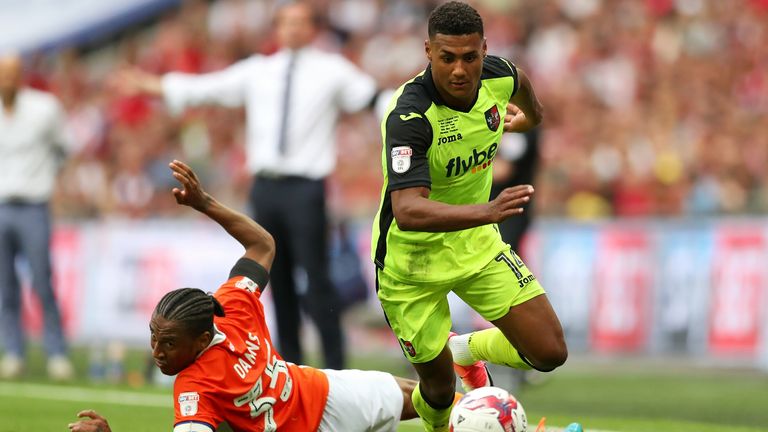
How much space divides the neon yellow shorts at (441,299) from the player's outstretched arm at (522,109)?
0.75 meters

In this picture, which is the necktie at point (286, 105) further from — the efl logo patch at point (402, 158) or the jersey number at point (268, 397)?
the efl logo patch at point (402, 158)

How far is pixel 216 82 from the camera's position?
430 inches

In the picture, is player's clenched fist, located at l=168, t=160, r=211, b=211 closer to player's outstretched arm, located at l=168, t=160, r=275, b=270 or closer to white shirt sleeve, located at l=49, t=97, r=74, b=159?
player's outstretched arm, located at l=168, t=160, r=275, b=270

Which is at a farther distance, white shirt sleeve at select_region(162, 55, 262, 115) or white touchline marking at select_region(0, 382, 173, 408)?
white shirt sleeve at select_region(162, 55, 262, 115)

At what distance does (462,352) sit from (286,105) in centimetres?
348

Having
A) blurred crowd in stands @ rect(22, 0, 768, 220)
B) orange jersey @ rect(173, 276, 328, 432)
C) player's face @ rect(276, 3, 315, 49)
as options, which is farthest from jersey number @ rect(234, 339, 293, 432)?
blurred crowd in stands @ rect(22, 0, 768, 220)

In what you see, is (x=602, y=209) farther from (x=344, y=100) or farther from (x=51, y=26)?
(x=51, y=26)

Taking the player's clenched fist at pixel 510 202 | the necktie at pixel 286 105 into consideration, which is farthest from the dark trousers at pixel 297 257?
the player's clenched fist at pixel 510 202

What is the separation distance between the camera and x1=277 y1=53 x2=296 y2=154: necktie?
34.6ft

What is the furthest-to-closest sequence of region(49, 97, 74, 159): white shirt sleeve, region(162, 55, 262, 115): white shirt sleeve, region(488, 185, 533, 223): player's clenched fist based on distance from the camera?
region(49, 97, 74, 159): white shirt sleeve
region(162, 55, 262, 115): white shirt sleeve
region(488, 185, 533, 223): player's clenched fist

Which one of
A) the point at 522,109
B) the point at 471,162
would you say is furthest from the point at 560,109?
the point at 471,162

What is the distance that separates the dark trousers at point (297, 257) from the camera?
1042cm

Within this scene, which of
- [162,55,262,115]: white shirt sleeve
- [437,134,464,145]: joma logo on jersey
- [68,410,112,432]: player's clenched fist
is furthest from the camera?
[162,55,262,115]: white shirt sleeve

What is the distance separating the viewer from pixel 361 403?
24.1 ft
